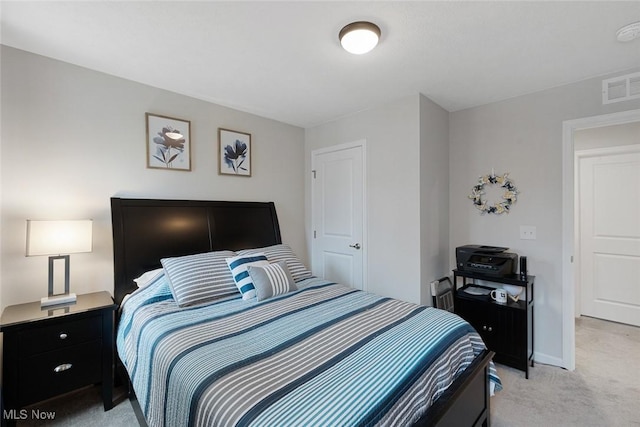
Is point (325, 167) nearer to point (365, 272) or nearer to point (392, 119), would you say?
point (392, 119)

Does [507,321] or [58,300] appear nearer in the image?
[58,300]

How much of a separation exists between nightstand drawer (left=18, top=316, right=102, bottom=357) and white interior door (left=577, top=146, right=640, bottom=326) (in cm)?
512

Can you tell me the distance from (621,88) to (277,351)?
3208 mm

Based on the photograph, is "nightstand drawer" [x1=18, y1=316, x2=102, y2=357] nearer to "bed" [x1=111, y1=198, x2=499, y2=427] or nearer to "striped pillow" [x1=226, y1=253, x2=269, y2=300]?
"bed" [x1=111, y1=198, x2=499, y2=427]

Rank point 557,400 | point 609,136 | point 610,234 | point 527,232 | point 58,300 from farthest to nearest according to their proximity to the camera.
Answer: point 610,234, point 609,136, point 527,232, point 557,400, point 58,300

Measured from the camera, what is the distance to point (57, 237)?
1924mm

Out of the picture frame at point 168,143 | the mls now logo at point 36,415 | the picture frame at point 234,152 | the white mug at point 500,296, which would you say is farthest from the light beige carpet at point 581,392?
the picture frame at point 168,143

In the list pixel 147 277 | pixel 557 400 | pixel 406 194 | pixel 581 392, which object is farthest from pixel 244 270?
pixel 581 392

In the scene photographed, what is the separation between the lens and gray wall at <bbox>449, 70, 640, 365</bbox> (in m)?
2.57

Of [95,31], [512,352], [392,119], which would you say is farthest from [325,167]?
[512,352]

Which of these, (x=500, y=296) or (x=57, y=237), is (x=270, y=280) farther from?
(x=500, y=296)

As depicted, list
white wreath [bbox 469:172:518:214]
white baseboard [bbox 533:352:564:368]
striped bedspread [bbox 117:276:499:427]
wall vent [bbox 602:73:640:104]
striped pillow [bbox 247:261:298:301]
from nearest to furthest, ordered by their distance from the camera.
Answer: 1. striped bedspread [bbox 117:276:499:427]
2. striped pillow [bbox 247:261:298:301]
3. wall vent [bbox 602:73:640:104]
4. white baseboard [bbox 533:352:564:368]
5. white wreath [bbox 469:172:518:214]

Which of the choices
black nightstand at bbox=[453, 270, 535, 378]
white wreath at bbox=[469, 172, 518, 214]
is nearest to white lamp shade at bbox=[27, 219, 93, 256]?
black nightstand at bbox=[453, 270, 535, 378]

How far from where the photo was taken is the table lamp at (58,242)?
6.13 feet
